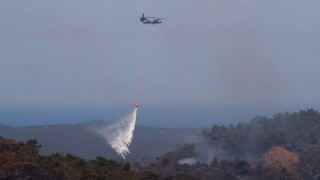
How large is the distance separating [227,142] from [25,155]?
1485 inches

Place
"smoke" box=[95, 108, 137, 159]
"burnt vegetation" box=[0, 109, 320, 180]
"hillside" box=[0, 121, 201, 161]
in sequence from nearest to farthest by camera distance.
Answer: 1. "burnt vegetation" box=[0, 109, 320, 180]
2. "smoke" box=[95, 108, 137, 159]
3. "hillside" box=[0, 121, 201, 161]

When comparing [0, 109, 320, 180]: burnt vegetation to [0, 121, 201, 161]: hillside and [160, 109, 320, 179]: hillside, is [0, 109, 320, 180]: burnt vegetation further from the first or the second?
[0, 121, 201, 161]: hillside

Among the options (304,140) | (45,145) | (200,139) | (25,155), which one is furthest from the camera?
(45,145)

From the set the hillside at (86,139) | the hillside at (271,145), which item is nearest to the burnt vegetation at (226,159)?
the hillside at (271,145)

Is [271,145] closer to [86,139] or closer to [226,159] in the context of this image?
[226,159]

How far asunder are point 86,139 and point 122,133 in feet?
96.8

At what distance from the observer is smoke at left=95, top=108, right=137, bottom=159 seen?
200 feet

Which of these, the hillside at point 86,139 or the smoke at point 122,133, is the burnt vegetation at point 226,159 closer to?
the smoke at point 122,133

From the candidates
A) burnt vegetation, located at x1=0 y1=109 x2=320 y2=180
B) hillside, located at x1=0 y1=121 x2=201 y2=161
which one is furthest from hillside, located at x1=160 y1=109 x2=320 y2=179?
hillside, located at x1=0 y1=121 x2=201 y2=161

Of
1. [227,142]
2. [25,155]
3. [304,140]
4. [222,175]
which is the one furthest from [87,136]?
[25,155]

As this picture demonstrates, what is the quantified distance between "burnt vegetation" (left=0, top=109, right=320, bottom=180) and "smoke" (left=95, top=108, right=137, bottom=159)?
2.71 metres

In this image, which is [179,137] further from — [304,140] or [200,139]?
[304,140]

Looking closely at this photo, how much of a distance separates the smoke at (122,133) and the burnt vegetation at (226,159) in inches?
107

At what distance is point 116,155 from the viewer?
244 ft
